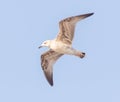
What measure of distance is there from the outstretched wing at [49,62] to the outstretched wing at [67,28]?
167 cm

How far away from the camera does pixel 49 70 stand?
2472 centimetres

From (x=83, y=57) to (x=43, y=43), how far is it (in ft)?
7.07

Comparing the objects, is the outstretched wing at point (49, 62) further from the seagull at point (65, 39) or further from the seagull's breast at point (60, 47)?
the seagull's breast at point (60, 47)

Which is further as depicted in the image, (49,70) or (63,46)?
(49,70)

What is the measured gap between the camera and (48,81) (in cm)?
2448

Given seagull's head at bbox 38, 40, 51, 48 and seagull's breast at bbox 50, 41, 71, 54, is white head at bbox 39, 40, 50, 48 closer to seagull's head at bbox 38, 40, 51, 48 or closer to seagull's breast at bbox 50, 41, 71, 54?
seagull's head at bbox 38, 40, 51, 48

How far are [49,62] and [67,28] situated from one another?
275cm

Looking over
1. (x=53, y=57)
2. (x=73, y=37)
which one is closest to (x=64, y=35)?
(x=73, y=37)

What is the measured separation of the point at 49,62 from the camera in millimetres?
24453

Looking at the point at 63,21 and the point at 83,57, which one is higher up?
the point at 63,21

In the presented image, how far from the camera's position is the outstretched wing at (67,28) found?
2212 cm

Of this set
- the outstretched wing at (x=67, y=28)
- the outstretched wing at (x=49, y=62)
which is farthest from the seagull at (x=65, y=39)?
the outstretched wing at (x=49, y=62)

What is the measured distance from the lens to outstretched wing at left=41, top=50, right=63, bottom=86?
24.1m

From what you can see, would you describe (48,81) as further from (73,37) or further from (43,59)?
(73,37)
